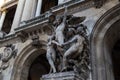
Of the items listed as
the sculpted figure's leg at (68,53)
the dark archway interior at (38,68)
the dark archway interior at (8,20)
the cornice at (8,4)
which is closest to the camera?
the sculpted figure's leg at (68,53)

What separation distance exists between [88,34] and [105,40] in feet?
2.11

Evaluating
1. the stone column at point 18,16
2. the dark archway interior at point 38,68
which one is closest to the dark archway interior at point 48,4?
the stone column at point 18,16

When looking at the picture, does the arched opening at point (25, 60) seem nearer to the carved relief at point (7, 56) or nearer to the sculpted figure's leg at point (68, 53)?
the carved relief at point (7, 56)

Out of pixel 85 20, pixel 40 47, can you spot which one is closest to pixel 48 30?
pixel 40 47

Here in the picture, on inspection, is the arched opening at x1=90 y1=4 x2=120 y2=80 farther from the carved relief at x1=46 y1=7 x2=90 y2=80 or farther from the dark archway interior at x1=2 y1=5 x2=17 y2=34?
the dark archway interior at x1=2 y1=5 x2=17 y2=34

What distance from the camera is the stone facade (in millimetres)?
6422

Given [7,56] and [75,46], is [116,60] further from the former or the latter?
[7,56]

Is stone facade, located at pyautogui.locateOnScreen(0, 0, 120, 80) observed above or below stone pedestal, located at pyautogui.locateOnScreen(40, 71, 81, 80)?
above

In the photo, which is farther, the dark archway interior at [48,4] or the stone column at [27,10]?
the dark archway interior at [48,4]

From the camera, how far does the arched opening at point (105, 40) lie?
618 centimetres

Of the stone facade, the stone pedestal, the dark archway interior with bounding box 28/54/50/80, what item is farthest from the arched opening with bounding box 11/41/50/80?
the stone pedestal

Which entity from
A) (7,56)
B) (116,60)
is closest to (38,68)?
(7,56)

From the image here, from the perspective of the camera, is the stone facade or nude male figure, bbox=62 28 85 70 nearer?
nude male figure, bbox=62 28 85 70

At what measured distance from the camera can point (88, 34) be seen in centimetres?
671
